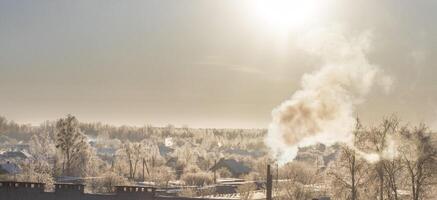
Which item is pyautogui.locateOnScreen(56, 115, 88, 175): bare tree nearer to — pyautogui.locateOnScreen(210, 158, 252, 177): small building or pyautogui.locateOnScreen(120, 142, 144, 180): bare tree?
pyautogui.locateOnScreen(120, 142, 144, 180): bare tree

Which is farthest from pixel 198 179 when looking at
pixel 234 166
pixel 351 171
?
pixel 351 171

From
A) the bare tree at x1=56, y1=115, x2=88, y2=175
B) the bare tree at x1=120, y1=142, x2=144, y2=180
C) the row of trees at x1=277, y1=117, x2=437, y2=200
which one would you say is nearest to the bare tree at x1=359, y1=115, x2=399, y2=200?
the row of trees at x1=277, y1=117, x2=437, y2=200

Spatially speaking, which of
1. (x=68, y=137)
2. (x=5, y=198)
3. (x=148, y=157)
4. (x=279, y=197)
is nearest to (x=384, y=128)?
(x=279, y=197)

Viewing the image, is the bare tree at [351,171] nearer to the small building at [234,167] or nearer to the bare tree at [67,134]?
the bare tree at [67,134]

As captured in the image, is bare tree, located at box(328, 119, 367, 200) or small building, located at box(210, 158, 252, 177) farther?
small building, located at box(210, 158, 252, 177)

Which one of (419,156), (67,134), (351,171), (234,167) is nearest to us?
(419,156)

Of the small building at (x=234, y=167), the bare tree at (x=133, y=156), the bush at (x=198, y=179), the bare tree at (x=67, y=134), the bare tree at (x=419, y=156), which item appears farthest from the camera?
A: the small building at (x=234, y=167)

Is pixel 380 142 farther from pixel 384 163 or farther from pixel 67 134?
pixel 67 134

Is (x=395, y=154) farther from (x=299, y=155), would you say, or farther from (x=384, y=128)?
(x=299, y=155)

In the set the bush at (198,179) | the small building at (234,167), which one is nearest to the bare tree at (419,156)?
the bush at (198,179)

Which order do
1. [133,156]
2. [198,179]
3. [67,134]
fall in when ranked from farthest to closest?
1. [133,156]
2. [198,179]
3. [67,134]

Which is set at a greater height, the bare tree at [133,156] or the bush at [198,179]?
the bare tree at [133,156]

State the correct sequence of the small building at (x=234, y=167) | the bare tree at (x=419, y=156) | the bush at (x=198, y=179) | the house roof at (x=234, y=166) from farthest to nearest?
the house roof at (x=234, y=166) → the small building at (x=234, y=167) → the bush at (x=198, y=179) → the bare tree at (x=419, y=156)

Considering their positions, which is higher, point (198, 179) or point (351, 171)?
point (351, 171)
